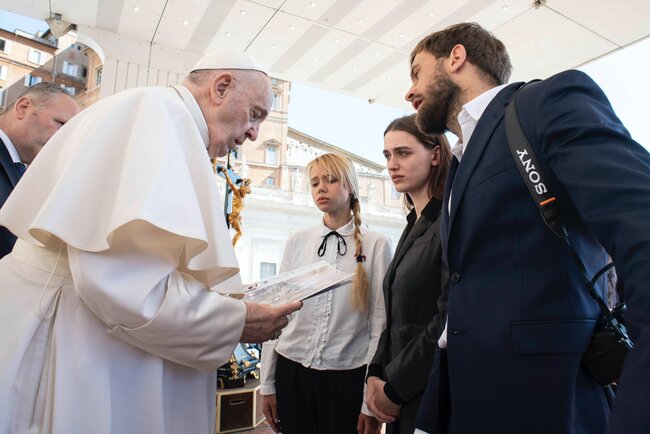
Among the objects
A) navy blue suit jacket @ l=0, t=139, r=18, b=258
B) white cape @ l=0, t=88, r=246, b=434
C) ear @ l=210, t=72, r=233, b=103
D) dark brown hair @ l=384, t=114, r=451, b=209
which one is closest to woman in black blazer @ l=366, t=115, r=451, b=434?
dark brown hair @ l=384, t=114, r=451, b=209

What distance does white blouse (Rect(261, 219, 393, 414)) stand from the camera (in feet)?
6.49

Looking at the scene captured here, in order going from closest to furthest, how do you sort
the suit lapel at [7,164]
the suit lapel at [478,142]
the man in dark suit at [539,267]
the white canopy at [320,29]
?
the man in dark suit at [539,267]
the suit lapel at [478,142]
the suit lapel at [7,164]
the white canopy at [320,29]

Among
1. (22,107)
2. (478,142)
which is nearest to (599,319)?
(478,142)

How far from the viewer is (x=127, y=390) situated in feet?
3.23

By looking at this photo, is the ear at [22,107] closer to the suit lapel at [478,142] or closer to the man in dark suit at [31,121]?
the man in dark suit at [31,121]

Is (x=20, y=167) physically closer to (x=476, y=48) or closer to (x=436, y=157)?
(x=436, y=157)

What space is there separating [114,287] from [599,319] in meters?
1.03

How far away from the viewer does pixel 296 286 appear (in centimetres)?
131

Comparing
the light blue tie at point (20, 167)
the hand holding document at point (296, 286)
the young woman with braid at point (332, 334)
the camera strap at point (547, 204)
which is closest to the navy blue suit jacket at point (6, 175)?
the light blue tie at point (20, 167)

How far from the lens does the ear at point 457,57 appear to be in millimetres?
1421

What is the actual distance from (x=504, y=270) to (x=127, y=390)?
36.5 inches

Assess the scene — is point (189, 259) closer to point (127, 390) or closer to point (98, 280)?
point (98, 280)

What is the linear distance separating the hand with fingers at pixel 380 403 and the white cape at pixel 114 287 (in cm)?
70

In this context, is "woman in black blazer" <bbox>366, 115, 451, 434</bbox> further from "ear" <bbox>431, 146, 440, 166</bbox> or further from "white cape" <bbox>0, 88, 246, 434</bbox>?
"white cape" <bbox>0, 88, 246, 434</bbox>
